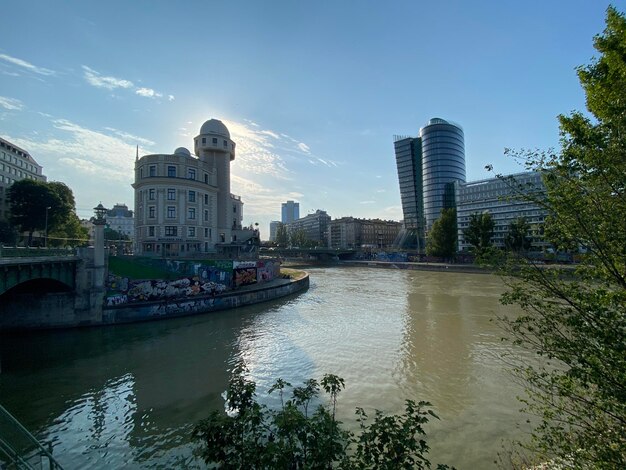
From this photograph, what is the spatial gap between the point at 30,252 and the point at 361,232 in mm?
157454

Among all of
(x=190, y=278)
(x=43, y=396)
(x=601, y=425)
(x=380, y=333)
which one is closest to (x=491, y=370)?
(x=380, y=333)

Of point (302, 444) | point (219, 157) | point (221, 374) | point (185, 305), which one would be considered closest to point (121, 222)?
point (219, 157)

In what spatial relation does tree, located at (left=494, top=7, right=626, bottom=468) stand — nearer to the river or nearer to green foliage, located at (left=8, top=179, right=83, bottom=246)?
the river

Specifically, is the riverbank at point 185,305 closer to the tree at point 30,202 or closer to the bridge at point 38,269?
the bridge at point 38,269

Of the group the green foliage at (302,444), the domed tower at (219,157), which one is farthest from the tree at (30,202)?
the green foliage at (302,444)

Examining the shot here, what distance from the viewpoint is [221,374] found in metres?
16.2

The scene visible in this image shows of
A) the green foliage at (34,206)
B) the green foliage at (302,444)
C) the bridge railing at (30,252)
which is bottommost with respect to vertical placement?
the green foliage at (302,444)

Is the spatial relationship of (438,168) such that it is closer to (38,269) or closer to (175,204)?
(175,204)

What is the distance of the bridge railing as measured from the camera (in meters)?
19.6

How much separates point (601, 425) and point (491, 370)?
12158 mm

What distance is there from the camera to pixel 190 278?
32.2 meters

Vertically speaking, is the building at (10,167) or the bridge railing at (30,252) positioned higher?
the building at (10,167)

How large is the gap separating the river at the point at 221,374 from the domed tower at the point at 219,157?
29125 millimetres

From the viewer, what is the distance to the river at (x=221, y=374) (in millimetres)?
10703
